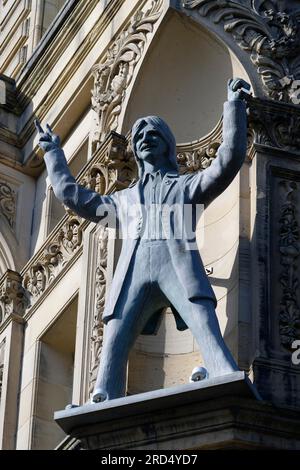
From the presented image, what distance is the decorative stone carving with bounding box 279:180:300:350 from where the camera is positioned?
17.2m

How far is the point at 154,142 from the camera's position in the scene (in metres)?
17.5

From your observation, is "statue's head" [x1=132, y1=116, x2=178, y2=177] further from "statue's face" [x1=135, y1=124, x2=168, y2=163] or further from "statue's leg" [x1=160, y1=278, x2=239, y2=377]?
"statue's leg" [x1=160, y1=278, x2=239, y2=377]

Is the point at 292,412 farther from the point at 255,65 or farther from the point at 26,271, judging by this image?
the point at 26,271

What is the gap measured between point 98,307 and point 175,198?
1.67m

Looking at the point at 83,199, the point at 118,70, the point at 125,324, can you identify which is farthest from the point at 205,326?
the point at 118,70

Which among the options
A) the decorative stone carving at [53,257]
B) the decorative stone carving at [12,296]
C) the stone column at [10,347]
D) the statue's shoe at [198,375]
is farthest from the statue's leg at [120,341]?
the decorative stone carving at [12,296]

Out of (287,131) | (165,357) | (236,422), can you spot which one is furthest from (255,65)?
(236,422)

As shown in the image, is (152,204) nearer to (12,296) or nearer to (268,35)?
(268,35)

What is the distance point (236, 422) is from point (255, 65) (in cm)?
391

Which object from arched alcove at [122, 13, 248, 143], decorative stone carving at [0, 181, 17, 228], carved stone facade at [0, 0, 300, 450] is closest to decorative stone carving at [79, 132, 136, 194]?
carved stone facade at [0, 0, 300, 450]

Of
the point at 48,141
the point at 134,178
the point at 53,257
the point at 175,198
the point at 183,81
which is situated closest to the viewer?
the point at 175,198

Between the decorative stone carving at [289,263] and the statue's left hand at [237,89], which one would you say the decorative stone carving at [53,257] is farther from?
the statue's left hand at [237,89]

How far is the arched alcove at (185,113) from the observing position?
17.9m

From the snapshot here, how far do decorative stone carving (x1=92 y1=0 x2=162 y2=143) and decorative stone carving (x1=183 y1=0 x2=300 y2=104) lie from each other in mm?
579
